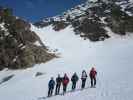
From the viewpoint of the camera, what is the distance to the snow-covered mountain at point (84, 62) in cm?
2359

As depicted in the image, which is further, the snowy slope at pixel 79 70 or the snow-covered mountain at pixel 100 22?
the snow-covered mountain at pixel 100 22

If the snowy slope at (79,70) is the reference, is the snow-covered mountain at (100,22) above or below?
above

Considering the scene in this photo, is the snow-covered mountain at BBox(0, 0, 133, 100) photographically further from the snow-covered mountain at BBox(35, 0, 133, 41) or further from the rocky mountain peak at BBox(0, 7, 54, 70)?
the rocky mountain peak at BBox(0, 7, 54, 70)

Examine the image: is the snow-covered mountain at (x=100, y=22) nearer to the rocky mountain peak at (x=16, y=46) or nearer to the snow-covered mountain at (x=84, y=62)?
the snow-covered mountain at (x=84, y=62)

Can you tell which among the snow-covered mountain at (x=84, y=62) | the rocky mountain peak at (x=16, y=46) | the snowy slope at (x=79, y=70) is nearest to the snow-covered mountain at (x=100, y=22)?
the snow-covered mountain at (x=84, y=62)

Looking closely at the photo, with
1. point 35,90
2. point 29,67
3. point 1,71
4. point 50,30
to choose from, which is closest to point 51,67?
point 29,67

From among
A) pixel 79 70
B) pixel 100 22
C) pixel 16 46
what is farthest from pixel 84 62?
pixel 100 22

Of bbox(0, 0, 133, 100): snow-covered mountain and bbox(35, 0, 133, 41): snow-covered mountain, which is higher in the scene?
bbox(35, 0, 133, 41): snow-covered mountain

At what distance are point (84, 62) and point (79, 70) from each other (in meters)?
10.1

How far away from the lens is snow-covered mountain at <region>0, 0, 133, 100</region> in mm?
23589

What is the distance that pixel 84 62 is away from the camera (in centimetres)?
5166

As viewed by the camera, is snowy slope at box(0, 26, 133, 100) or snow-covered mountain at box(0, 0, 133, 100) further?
snow-covered mountain at box(0, 0, 133, 100)

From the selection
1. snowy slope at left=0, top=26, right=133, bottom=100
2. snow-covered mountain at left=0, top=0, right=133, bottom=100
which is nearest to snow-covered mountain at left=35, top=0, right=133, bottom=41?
snow-covered mountain at left=0, top=0, right=133, bottom=100

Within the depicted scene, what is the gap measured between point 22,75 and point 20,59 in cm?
725
